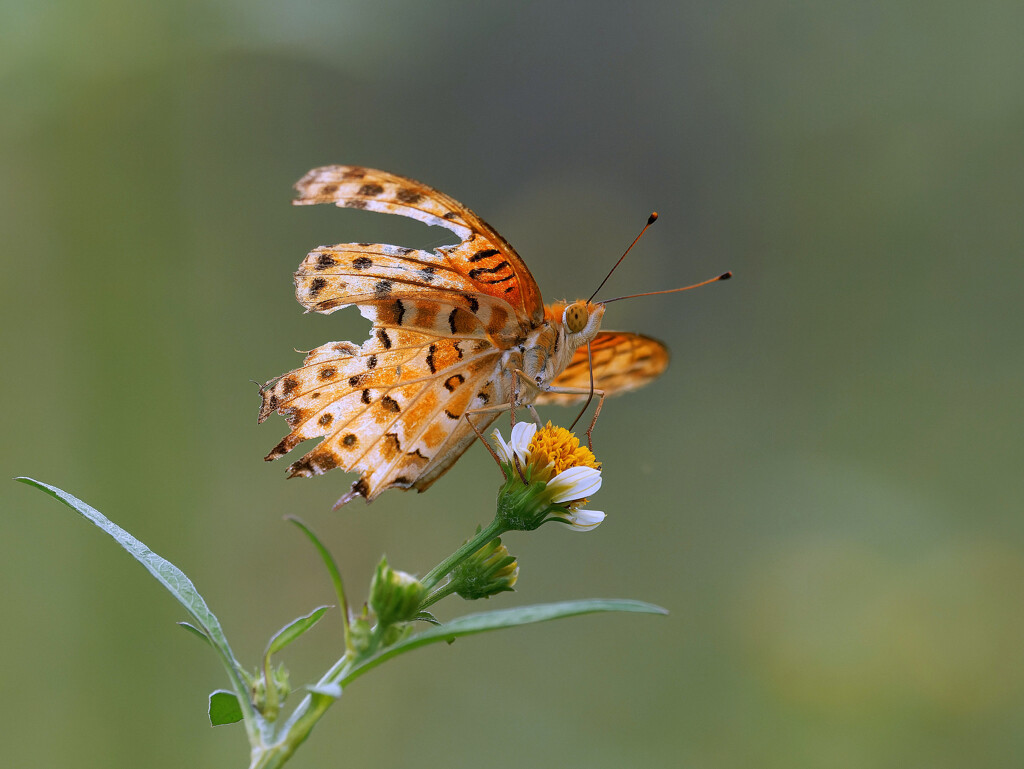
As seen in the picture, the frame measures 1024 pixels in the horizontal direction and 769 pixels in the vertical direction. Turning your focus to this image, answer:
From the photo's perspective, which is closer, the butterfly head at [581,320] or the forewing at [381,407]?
the forewing at [381,407]

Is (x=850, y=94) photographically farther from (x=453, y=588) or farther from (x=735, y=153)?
(x=453, y=588)

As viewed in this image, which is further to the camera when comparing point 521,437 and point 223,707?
point 521,437

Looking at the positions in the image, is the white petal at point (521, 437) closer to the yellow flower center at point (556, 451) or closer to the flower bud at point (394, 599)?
the yellow flower center at point (556, 451)

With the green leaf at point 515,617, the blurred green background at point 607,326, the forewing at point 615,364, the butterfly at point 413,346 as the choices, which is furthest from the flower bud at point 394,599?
the blurred green background at point 607,326

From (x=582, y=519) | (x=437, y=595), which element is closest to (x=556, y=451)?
(x=582, y=519)

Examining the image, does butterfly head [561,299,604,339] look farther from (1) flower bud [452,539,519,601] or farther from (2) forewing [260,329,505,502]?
(1) flower bud [452,539,519,601]

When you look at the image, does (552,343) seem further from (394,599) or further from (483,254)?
(394,599)
